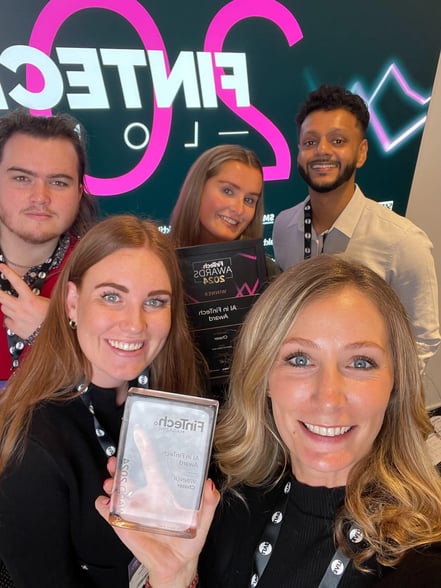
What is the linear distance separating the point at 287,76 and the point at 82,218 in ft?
5.53

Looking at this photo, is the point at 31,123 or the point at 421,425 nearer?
the point at 421,425

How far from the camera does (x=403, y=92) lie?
3.74 metres

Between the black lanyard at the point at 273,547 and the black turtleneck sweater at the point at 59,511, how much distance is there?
51cm

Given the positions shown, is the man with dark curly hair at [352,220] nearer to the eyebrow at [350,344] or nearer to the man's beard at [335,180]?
the man's beard at [335,180]

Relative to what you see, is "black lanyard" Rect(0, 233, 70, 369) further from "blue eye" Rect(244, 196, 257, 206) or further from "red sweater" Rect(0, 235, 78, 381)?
"blue eye" Rect(244, 196, 257, 206)

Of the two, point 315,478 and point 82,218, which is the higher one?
point 82,218

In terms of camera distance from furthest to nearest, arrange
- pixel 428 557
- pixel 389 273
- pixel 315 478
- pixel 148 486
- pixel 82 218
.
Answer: pixel 389 273 < pixel 82 218 < pixel 315 478 < pixel 148 486 < pixel 428 557

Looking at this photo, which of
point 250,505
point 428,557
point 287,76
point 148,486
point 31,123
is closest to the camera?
point 428,557

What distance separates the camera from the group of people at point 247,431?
1.33m

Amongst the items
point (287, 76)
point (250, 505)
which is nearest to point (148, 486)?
point (250, 505)

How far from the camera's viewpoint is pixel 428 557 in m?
1.19

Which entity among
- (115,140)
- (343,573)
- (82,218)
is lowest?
(343,573)

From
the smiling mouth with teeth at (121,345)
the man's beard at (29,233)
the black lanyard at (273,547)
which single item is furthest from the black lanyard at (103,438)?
the man's beard at (29,233)

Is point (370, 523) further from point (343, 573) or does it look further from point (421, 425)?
point (421, 425)
